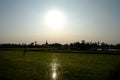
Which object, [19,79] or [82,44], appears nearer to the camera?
[19,79]

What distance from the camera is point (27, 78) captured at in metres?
16.3

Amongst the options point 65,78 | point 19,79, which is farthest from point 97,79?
point 19,79

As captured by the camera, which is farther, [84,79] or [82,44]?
[82,44]

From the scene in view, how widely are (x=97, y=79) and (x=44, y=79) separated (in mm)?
4810

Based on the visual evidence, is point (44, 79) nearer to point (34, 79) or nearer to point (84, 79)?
point (34, 79)

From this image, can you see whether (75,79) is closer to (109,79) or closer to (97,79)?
(97,79)

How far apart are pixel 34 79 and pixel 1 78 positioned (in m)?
2.89

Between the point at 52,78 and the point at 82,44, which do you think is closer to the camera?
the point at 52,78

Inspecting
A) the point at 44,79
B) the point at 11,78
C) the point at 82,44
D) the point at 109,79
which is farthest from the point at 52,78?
the point at 82,44

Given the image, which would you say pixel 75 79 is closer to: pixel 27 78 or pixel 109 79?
pixel 109 79

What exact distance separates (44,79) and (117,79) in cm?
652

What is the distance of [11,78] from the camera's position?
1616 centimetres

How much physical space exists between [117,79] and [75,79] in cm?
374

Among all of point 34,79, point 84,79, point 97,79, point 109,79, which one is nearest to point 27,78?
point 34,79
